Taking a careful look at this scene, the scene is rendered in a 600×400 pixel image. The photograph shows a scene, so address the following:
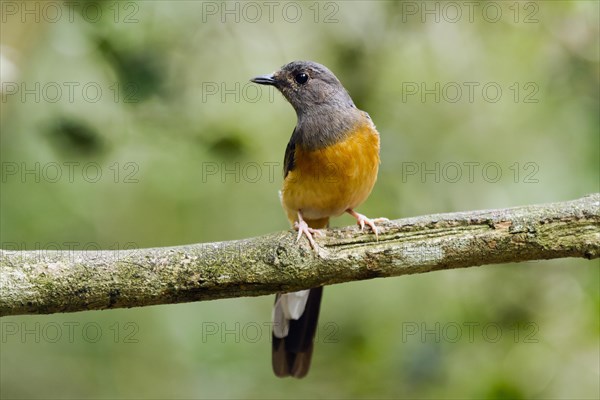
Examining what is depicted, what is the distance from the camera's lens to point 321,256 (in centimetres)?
325

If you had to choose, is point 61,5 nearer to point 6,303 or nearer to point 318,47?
point 318,47

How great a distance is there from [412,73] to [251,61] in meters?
1.32

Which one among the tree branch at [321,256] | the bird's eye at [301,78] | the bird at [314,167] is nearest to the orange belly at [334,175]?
the bird at [314,167]

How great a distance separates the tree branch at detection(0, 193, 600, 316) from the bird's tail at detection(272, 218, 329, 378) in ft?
4.47

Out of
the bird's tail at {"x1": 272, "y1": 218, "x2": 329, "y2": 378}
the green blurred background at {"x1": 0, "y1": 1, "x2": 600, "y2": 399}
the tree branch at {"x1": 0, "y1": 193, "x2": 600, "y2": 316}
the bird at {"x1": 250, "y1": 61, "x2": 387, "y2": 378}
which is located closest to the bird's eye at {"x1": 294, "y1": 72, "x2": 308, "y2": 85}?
the bird at {"x1": 250, "y1": 61, "x2": 387, "y2": 378}

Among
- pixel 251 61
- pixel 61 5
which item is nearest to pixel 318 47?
pixel 251 61

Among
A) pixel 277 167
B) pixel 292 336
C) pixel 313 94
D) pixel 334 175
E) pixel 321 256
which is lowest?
pixel 321 256

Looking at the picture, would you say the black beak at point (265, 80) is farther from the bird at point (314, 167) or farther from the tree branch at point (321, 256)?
the tree branch at point (321, 256)

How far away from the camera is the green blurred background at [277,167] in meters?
4.76

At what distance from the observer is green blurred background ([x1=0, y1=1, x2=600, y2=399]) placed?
4.76 meters

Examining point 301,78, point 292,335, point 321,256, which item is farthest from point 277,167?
point 321,256

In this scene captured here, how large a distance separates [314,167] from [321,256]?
3.65 feet

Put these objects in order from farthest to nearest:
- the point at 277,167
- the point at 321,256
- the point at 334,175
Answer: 1. the point at 277,167
2. the point at 334,175
3. the point at 321,256

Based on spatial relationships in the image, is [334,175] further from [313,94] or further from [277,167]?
[277,167]
